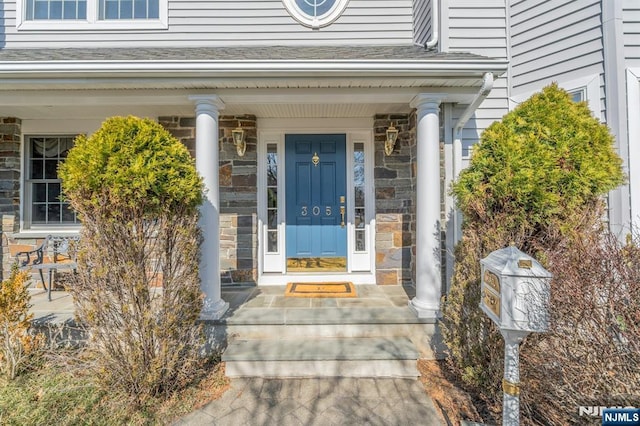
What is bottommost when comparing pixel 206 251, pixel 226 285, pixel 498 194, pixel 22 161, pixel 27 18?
pixel 226 285

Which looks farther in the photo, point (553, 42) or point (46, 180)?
point (46, 180)

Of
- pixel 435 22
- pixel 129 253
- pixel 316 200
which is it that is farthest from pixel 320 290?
pixel 435 22

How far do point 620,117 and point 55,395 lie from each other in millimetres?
5627

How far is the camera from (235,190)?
4.42m

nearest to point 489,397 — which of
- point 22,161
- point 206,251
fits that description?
point 206,251

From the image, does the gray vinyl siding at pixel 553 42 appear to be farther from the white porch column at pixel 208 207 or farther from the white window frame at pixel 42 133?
the white window frame at pixel 42 133

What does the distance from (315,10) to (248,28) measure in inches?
40.7

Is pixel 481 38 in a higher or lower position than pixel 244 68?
higher

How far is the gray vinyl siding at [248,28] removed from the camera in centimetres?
459

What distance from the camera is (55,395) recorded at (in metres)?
2.39

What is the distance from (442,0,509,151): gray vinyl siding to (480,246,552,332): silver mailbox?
259cm

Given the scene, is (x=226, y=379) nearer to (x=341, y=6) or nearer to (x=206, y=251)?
(x=206, y=251)

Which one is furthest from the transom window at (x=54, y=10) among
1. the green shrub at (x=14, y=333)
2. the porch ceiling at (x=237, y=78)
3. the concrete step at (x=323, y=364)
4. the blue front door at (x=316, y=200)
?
the concrete step at (x=323, y=364)

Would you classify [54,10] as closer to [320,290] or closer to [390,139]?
[390,139]
